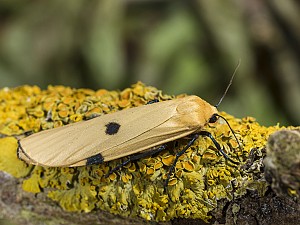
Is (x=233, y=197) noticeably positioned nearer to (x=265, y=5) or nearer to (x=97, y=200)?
(x=97, y=200)

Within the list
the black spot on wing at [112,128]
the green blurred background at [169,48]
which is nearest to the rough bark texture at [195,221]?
the black spot on wing at [112,128]

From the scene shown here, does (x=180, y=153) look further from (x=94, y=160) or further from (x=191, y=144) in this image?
(x=94, y=160)

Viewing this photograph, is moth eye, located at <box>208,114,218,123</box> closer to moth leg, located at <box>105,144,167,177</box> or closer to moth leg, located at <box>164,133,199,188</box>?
moth leg, located at <box>164,133,199,188</box>

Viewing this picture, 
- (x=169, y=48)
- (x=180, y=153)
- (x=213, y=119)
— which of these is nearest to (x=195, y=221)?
(x=180, y=153)

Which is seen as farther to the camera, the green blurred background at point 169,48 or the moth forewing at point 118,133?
the green blurred background at point 169,48

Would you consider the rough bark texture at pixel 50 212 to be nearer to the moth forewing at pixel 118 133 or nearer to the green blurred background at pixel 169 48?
the moth forewing at pixel 118 133

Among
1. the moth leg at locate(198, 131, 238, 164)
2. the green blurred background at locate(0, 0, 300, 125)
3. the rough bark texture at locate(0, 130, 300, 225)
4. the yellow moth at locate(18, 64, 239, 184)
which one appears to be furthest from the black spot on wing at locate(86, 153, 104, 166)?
the green blurred background at locate(0, 0, 300, 125)
